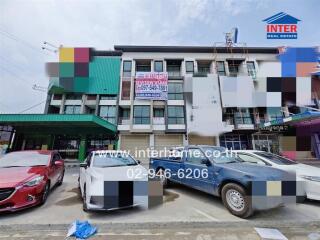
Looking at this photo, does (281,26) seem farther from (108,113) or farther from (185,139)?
(108,113)

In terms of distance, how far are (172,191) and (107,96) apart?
56.1 feet

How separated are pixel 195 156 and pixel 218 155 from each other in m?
0.75

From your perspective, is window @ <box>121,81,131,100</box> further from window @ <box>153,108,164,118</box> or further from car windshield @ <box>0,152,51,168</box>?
car windshield @ <box>0,152,51,168</box>

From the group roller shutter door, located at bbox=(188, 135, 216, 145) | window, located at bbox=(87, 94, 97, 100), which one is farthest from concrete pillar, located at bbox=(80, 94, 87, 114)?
roller shutter door, located at bbox=(188, 135, 216, 145)

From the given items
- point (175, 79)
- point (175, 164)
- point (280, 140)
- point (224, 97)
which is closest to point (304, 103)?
point (280, 140)

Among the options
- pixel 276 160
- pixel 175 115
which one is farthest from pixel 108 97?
pixel 276 160

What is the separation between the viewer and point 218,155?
6148mm

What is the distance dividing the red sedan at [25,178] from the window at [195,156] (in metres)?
4.47

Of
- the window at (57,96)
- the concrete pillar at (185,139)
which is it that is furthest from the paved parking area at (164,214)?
the window at (57,96)

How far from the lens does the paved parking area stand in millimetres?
4734

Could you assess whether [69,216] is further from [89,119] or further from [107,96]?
[107,96]

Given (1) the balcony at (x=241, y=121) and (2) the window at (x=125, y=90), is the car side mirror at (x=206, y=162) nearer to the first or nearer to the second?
(1) the balcony at (x=241, y=121)

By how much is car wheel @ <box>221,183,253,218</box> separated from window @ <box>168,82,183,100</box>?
57.9 feet

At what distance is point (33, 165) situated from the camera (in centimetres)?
641
